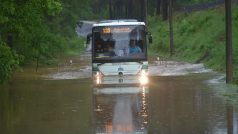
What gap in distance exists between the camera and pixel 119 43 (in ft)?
94.8

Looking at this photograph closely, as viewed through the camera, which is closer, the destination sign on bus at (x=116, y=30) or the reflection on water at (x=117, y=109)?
the reflection on water at (x=117, y=109)

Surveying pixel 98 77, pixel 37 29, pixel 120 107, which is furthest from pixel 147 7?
pixel 120 107

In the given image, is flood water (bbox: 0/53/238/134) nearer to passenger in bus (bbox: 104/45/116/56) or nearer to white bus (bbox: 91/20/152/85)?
white bus (bbox: 91/20/152/85)

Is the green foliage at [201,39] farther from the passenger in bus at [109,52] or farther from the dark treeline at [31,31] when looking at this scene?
the dark treeline at [31,31]

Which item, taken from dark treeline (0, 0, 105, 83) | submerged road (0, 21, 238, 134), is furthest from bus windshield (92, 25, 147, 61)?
dark treeline (0, 0, 105, 83)

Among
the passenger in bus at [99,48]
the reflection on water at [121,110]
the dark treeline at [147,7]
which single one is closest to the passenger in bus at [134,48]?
the passenger in bus at [99,48]

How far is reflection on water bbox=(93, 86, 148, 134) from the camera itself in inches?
643

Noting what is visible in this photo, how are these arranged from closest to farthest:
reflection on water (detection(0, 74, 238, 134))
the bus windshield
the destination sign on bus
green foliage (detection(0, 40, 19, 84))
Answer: reflection on water (detection(0, 74, 238, 134))
green foliage (detection(0, 40, 19, 84))
the bus windshield
the destination sign on bus

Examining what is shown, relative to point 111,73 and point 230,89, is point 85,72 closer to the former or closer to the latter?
point 111,73

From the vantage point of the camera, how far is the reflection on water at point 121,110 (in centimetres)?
1633

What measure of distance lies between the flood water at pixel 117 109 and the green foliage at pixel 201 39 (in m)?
6.26

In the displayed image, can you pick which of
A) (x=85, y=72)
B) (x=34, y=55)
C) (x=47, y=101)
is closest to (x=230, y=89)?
(x=47, y=101)

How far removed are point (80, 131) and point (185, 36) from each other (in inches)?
1557

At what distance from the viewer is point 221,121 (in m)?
17.0
